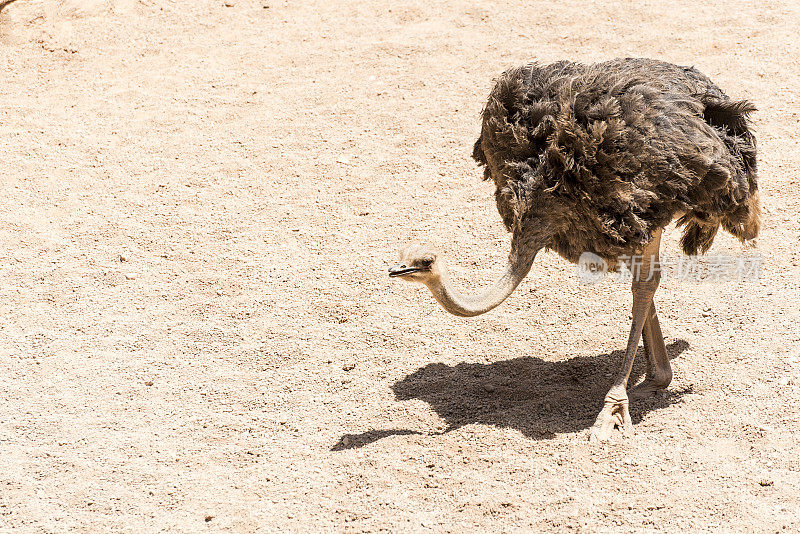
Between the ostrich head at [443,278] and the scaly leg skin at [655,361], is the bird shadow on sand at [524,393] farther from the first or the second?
the ostrich head at [443,278]

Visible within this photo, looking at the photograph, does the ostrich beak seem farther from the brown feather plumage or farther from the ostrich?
the brown feather plumage

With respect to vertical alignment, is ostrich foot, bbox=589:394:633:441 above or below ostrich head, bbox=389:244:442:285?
below

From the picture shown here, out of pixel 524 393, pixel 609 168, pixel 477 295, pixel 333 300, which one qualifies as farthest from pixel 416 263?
pixel 333 300

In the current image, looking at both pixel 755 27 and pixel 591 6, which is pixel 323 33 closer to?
pixel 591 6

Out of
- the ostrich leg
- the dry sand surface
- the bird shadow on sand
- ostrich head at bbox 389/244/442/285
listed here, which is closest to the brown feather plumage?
the ostrich leg

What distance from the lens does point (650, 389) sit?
5176 mm

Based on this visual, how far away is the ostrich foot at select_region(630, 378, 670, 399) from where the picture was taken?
16.9 feet

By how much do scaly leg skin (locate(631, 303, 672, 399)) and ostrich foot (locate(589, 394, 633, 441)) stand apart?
0.37 metres

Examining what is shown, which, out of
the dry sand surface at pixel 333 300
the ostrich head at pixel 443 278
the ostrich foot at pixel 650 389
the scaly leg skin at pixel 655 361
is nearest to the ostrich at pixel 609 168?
the ostrich head at pixel 443 278

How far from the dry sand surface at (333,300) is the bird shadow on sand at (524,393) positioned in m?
0.02

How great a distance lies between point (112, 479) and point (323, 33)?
6.02 meters

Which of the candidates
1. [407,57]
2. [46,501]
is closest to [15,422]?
[46,501]

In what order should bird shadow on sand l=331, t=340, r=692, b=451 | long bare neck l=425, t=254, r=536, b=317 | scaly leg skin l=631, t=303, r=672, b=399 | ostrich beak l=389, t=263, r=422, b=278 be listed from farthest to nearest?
scaly leg skin l=631, t=303, r=672, b=399, bird shadow on sand l=331, t=340, r=692, b=451, long bare neck l=425, t=254, r=536, b=317, ostrich beak l=389, t=263, r=422, b=278

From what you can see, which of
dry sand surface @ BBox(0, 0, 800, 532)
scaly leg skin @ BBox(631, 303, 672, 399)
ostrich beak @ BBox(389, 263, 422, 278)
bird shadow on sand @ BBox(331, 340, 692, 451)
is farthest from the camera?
scaly leg skin @ BBox(631, 303, 672, 399)
